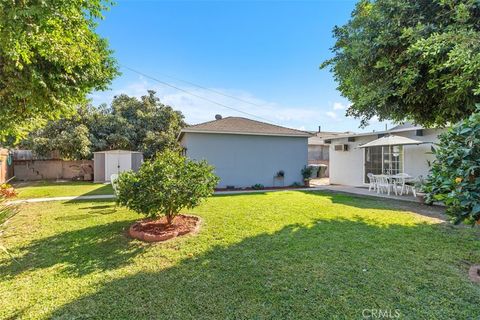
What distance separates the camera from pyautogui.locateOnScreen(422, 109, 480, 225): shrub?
9.26 feet

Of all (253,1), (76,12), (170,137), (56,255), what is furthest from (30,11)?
(170,137)

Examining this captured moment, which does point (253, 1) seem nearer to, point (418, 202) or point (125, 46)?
point (125, 46)

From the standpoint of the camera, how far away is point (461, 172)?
2.88 metres

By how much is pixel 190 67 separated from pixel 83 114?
36.8ft

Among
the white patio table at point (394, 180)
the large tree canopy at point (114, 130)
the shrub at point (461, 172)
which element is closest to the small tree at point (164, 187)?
the shrub at point (461, 172)

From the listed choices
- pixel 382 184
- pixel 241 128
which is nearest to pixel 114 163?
pixel 241 128

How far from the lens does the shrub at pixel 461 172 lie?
2.82 m

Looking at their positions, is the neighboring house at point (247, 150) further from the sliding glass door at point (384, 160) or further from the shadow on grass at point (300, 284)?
the shadow on grass at point (300, 284)

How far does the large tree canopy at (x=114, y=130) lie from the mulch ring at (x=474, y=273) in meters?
20.4

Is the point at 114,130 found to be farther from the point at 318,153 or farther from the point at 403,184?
the point at 403,184

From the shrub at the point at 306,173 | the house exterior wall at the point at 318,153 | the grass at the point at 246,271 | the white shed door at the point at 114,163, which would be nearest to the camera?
the grass at the point at 246,271

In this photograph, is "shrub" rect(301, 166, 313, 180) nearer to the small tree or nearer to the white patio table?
the white patio table

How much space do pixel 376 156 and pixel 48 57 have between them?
15.3 m

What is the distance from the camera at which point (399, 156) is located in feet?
42.7
